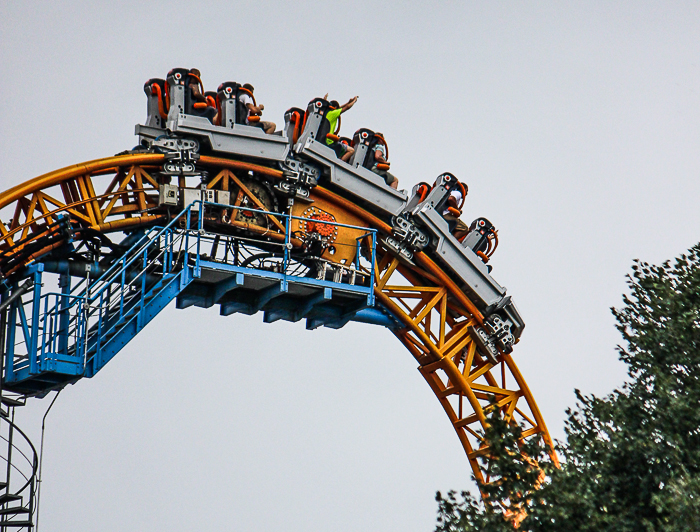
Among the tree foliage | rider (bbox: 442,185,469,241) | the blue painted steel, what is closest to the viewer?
the tree foliage

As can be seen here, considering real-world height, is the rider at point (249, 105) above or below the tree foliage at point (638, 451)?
above

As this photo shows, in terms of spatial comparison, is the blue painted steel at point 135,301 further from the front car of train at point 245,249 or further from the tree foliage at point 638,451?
the tree foliage at point 638,451

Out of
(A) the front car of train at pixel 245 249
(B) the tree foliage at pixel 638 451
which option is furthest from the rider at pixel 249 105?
(B) the tree foliage at pixel 638 451

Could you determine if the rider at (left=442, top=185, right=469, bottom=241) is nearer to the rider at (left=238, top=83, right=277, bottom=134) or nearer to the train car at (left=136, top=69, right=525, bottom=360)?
the train car at (left=136, top=69, right=525, bottom=360)

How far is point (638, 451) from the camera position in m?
16.2

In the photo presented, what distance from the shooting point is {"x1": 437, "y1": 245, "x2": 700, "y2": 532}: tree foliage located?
1544 cm

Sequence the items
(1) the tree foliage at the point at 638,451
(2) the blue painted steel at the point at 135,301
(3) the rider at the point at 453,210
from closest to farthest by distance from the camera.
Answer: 1. (1) the tree foliage at the point at 638,451
2. (2) the blue painted steel at the point at 135,301
3. (3) the rider at the point at 453,210

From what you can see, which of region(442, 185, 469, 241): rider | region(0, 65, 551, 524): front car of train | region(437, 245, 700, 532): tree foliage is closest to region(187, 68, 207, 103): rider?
region(0, 65, 551, 524): front car of train

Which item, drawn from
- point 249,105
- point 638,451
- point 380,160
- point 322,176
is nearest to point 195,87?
point 249,105

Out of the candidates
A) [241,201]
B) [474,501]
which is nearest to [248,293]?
[241,201]

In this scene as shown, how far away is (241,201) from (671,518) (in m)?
10.7

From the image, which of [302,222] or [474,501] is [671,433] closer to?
[474,501]

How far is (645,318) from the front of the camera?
58.4 feet

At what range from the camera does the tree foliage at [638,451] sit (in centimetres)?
1544
